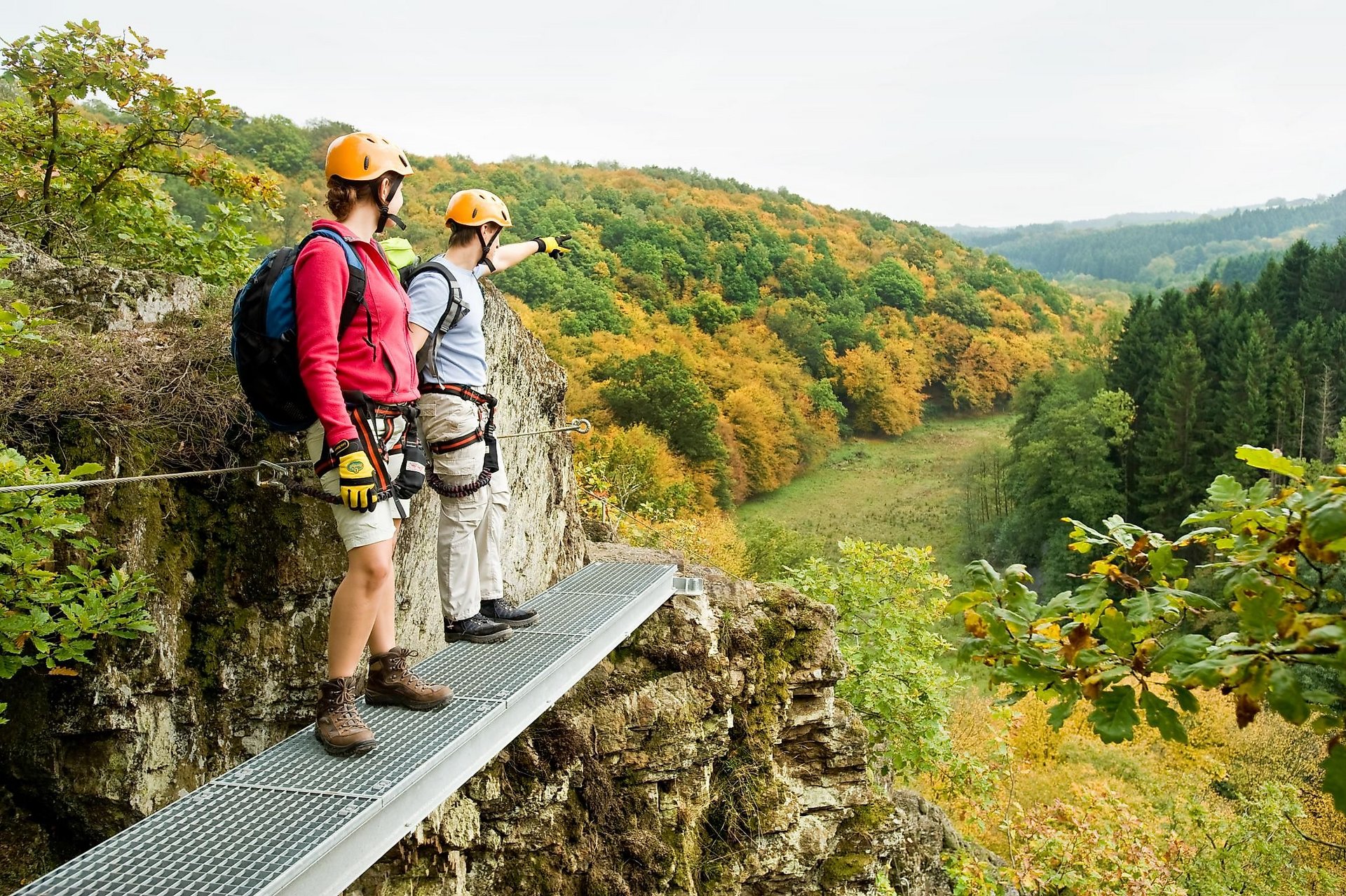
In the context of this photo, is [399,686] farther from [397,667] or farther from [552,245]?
[552,245]

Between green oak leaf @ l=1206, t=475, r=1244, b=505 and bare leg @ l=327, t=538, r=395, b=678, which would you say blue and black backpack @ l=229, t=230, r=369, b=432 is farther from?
green oak leaf @ l=1206, t=475, r=1244, b=505

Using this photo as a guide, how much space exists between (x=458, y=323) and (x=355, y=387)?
4.86 ft

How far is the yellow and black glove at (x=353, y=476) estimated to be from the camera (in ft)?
12.6

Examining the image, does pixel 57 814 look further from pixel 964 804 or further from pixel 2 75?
pixel 964 804

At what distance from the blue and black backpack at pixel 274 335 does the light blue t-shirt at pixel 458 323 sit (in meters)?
1.21

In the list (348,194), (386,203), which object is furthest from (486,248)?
(348,194)

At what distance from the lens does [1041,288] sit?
378ft

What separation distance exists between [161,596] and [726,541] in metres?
32.3

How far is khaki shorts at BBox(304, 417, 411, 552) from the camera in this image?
4020mm

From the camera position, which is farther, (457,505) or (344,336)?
(457,505)

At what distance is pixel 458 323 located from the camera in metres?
5.48

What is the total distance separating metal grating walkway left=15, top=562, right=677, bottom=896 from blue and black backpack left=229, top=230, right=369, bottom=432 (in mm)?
1477

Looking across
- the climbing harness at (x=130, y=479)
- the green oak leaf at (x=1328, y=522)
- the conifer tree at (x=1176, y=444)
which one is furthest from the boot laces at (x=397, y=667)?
the conifer tree at (x=1176, y=444)

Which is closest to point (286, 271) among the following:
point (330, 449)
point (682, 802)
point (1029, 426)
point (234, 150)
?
point (330, 449)
